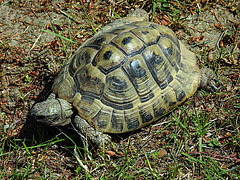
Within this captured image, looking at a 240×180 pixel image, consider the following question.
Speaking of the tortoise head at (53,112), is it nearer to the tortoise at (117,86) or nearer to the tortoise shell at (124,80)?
the tortoise at (117,86)

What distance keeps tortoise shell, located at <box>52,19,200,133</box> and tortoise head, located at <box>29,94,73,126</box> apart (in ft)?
0.41

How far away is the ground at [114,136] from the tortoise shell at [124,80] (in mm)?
400

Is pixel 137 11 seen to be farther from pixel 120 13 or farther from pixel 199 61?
pixel 199 61

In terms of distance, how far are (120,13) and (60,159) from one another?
9.32 feet

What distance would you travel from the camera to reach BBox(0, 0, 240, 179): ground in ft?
12.7

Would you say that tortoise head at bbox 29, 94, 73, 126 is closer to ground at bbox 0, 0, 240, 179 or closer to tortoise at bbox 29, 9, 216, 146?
tortoise at bbox 29, 9, 216, 146

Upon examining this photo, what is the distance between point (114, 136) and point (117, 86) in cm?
92

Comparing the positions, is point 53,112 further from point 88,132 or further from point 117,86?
point 117,86

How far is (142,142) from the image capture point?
Result: 4.12 meters

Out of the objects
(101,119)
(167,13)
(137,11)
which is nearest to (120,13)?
(137,11)

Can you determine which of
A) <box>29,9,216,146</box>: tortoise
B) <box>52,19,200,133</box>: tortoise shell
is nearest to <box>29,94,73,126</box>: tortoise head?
<box>29,9,216,146</box>: tortoise

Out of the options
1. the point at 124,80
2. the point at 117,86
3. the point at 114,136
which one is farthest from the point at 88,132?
the point at 124,80

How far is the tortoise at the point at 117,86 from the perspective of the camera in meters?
3.60

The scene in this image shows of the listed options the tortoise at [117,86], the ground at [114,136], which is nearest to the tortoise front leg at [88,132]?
the tortoise at [117,86]
